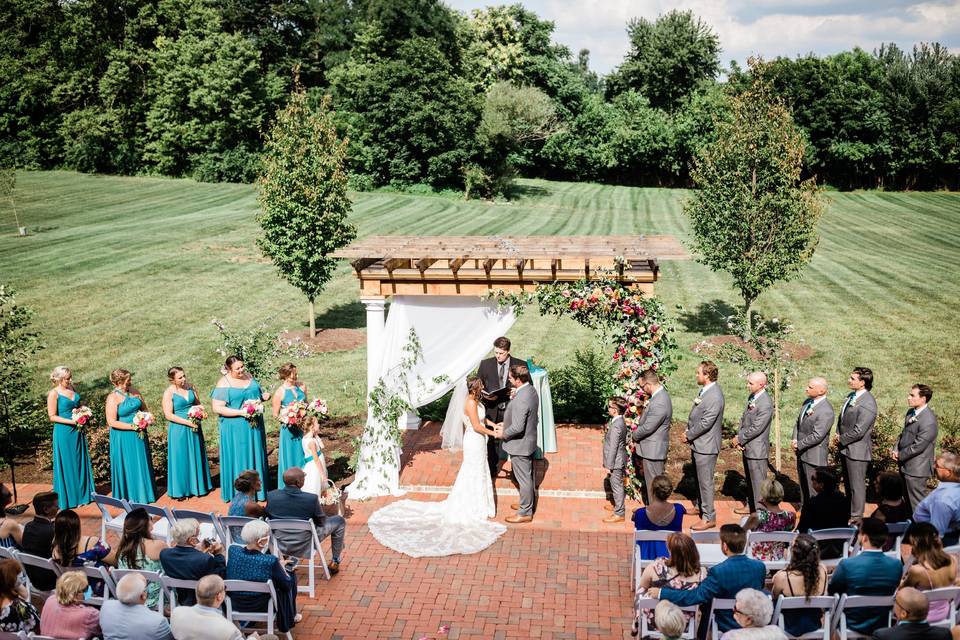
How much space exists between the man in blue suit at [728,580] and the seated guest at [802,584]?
20 cm

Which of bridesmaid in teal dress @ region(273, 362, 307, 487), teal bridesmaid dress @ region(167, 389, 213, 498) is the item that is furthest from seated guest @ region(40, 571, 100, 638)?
teal bridesmaid dress @ region(167, 389, 213, 498)

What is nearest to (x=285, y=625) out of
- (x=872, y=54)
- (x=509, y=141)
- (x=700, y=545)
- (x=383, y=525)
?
(x=383, y=525)

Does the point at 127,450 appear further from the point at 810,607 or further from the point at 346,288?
the point at 346,288

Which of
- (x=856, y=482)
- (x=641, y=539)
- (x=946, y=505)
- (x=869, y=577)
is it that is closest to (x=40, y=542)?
(x=641, y=539)

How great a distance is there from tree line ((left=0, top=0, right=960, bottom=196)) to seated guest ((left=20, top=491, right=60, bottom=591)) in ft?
124

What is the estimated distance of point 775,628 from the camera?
5211mm

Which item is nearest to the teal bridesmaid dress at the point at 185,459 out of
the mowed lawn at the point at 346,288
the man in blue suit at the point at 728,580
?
the mowed lawn at the point at 346,288

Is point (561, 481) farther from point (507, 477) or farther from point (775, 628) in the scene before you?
point (775, 628)

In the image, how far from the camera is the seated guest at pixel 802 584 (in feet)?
19.3

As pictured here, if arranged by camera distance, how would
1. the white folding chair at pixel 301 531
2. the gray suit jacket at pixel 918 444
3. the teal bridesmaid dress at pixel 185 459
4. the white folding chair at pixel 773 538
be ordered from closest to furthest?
the white folding chair at pixel 773 538
the white folding chair at pixel 301 531
the gray suit jacket at pixel 918 444
the teal bridesmaid dress at pixel 185 459

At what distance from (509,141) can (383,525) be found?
38.4 meters

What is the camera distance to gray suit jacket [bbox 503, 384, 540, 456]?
9.38 meters

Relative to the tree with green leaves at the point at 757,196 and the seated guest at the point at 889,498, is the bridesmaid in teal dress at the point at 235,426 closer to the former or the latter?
the seated guest at the point at 889,498

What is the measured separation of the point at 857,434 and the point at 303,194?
502 inches
